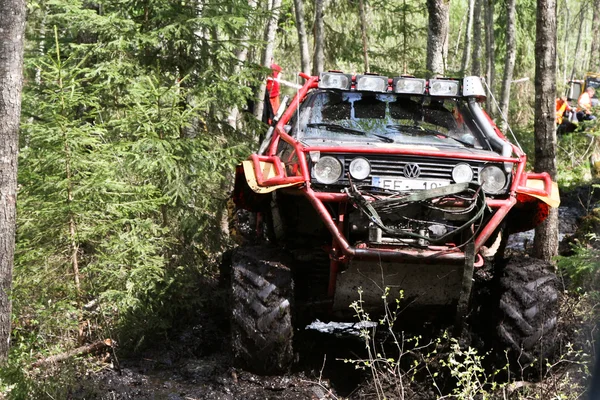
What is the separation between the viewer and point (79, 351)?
696 centimetres

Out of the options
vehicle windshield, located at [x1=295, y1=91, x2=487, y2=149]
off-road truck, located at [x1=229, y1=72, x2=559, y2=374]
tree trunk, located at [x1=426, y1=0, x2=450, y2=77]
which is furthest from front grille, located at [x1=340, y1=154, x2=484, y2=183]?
tree trunk, located at [x1=426, y1=0, x2=450, y2=77]

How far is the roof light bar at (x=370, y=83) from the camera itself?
7293mm

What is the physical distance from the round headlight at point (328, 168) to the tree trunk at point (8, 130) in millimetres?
2562

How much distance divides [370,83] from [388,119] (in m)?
0.38

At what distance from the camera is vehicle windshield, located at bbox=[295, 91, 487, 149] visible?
7.05 m

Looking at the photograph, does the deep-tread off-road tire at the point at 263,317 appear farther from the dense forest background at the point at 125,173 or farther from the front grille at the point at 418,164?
the dense forest background at the point at 125,173

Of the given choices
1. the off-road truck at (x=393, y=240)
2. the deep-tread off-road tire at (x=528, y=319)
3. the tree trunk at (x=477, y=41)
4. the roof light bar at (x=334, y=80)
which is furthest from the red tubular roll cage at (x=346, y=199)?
the tree trunk at (x=477, y=41)

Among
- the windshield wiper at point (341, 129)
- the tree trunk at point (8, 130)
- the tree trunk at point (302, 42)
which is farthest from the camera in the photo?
the tree trunk at point (302, 42)

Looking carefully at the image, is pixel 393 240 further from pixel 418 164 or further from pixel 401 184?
pixel 418 164

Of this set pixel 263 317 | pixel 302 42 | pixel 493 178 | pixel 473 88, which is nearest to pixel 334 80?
pixel 473 88

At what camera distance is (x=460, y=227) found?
5.82m

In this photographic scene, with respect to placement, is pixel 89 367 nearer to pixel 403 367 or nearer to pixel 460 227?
pixel 403 367

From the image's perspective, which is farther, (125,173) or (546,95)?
(546,95)

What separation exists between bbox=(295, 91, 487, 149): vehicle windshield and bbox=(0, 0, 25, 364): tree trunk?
94.6 inches
